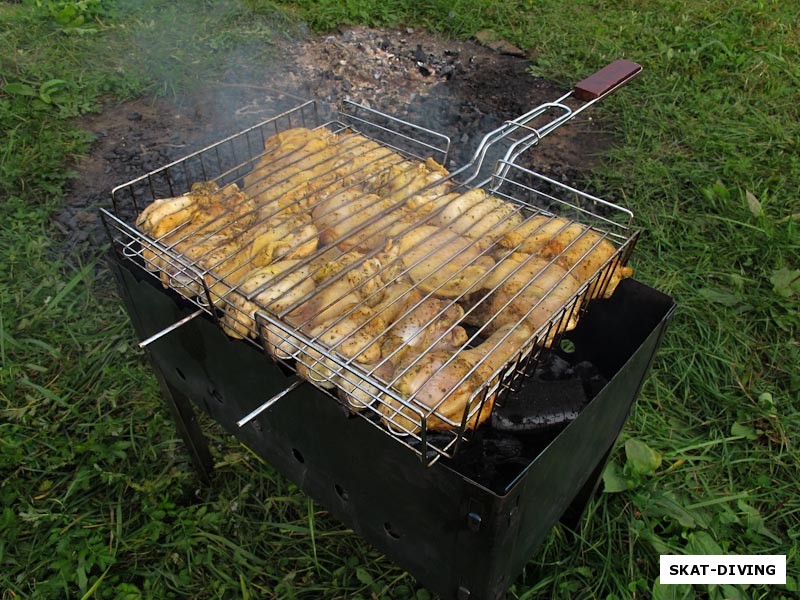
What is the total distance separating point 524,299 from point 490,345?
25 centimetres

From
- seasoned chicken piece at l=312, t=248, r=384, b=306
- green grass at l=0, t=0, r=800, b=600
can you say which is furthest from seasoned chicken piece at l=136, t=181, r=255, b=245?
green grass at l=0, t=0, r=800, b=600

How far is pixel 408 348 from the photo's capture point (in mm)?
1772

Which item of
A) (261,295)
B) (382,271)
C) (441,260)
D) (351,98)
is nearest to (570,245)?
(441,260)

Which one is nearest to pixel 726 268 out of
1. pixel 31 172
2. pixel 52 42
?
pixel 31 172

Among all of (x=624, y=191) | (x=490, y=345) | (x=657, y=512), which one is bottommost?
(x=657, y=512)

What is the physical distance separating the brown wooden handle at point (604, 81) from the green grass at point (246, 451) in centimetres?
170

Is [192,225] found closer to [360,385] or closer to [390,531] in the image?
[360,385]

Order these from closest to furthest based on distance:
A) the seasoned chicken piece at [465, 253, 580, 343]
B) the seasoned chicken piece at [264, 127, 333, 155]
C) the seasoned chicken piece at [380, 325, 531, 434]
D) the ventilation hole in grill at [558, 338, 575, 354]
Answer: the seasoned chicken piece at [380, 325, 531, 434] → the seasoned chicken piece at [465, 253, 580, 343] → the ventilation hole in grill at [558, 338, 575, 354] → the seasoned chicken piece at [264, 127, 333, 155]

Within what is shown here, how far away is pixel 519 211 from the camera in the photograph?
2.36 metres

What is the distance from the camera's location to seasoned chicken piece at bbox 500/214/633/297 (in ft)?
6.89

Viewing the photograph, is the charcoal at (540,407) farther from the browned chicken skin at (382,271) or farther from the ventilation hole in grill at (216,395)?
the ventilation hole in grill at (216,395)

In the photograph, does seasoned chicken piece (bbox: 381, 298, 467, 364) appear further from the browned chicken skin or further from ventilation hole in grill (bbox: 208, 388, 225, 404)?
ventilation hole in grill (bbox: 208, 388, 225, 404)

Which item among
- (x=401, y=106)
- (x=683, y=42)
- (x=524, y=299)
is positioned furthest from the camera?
(x=683, y=42)

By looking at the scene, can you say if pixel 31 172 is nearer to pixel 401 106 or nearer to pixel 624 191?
pixel 401 106
